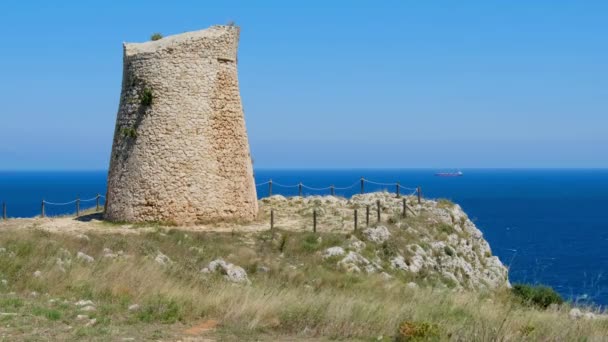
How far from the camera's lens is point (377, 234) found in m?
22.8

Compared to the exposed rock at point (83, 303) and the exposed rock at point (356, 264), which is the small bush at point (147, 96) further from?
the exposed rock at point (83, 303)

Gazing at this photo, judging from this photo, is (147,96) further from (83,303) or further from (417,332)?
(417,332)

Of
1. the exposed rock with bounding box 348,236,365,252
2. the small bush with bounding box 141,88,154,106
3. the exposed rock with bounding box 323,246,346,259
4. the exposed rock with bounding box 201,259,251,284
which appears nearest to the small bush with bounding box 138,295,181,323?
the exposed rock with bounding box 201,259,251,284

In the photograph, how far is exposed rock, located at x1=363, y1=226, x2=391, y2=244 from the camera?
74.0 ft

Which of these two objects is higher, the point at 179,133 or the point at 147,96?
the point at 147,96

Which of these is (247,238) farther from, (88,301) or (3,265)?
(88,301)

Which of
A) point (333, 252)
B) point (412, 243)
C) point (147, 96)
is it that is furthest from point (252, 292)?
point (147, 96)

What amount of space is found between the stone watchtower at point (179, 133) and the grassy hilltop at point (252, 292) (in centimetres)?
101

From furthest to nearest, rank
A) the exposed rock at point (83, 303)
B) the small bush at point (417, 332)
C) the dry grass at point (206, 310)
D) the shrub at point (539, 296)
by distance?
the shrub at point (539, 296), the exposed rock at point (83, 303), the dry grass at point (206, 310), the small bush at point (417, 332)

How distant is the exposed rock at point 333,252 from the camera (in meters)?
20.5

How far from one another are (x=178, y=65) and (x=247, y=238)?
21.8ft

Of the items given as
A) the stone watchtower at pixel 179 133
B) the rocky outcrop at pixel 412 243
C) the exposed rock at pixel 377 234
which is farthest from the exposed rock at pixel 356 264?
the stone watchtower at pixel 179 133

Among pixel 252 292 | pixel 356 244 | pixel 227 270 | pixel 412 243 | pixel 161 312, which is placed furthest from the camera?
pixel 412 243

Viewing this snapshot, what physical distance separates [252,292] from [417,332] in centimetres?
350
